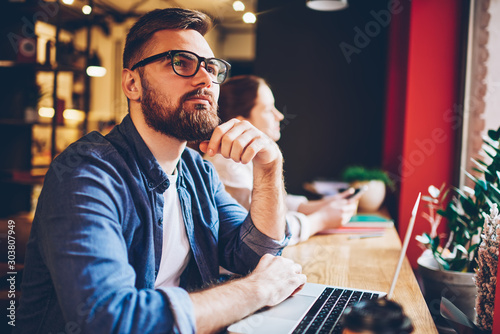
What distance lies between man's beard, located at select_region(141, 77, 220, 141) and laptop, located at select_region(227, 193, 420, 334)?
0.53 m

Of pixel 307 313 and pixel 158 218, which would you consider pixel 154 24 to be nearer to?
pixel 158 218

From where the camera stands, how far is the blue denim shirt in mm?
759

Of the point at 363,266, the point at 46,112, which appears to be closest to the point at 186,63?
the point at 363,266

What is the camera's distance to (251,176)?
2135mm

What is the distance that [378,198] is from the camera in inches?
105

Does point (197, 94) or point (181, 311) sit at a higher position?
point (197, 94)

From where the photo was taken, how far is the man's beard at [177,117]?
1145 millimetres

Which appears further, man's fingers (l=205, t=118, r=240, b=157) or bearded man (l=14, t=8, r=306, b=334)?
man's fingers (l=205, t=118, r=240, b=157)

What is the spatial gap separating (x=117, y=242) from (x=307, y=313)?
Result: 47 centimetres

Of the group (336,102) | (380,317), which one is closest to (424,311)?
(380,317)

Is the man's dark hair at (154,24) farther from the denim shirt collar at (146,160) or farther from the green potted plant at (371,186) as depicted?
the green potted plant at (371,186)

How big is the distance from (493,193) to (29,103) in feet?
14.3

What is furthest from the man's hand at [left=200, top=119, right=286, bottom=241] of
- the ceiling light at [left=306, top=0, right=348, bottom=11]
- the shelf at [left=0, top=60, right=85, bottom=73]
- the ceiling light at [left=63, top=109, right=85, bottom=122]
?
the ceiling light at [left=63, top=109, right=85, bottom=122]

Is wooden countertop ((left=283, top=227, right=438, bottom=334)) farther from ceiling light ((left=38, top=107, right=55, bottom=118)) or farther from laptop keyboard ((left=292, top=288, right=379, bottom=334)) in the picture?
ceiling light ((left=38, top=107, right=55, bottom=118))
